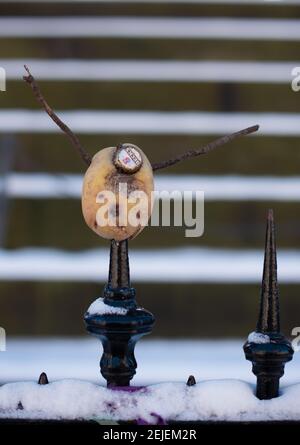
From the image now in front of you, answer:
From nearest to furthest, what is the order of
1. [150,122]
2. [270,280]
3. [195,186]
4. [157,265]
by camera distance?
[270,280] < [157,265] < [195,186] < [150,122]

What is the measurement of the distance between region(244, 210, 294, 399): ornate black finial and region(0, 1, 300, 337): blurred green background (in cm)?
94

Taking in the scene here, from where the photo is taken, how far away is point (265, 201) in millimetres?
3252

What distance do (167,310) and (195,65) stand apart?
163 centimetres

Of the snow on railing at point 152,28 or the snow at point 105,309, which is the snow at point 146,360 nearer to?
the snow at point 105,309

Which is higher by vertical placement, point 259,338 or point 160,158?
point 160,158

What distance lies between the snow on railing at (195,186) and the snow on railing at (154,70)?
0.70 m

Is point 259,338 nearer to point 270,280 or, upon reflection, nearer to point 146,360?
point 270,280

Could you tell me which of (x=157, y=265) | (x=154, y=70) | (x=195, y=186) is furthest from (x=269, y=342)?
(x=154, y=70)

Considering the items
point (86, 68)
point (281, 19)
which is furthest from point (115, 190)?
point (281, 19)

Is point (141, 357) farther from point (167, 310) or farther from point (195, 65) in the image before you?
point (195, 65)

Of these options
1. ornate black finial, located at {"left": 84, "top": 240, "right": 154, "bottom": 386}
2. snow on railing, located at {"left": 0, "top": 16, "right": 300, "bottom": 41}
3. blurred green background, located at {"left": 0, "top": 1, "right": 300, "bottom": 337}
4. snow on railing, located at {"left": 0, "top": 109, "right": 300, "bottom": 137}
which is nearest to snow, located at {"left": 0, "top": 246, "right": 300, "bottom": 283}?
blurred green background, located at {"left": 0, "top": 1, "right": 300, "bottom": 337}

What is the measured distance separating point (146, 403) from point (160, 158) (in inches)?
70.0

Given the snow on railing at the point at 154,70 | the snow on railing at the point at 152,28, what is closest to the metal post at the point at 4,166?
the snow on railing at the point at 154,70

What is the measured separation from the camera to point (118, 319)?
1860mm
